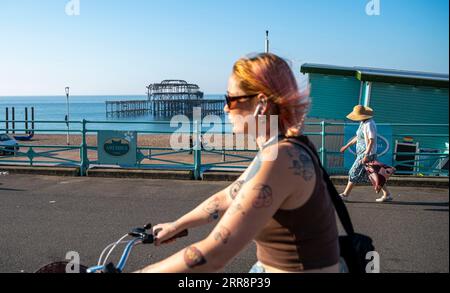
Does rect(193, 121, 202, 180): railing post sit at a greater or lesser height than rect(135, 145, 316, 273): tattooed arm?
lesser

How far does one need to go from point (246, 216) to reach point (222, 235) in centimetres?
11

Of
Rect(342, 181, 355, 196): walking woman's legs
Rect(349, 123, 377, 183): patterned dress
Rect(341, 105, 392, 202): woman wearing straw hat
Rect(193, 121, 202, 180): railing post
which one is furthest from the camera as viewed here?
Rect(193, 121, 202, 180): railing post

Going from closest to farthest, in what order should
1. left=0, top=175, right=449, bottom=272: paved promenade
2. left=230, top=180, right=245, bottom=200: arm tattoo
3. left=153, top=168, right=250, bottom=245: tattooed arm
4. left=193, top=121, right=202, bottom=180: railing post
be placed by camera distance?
left=230, top=180, right=245, bottom=200: arm tattoo
left=153, top=168, right=250, bottom=245: tattooed arm
left=0, top=175, right=449, bottom=272: paved promenade
left=193, top=121, right=202, bottom=180: railing post

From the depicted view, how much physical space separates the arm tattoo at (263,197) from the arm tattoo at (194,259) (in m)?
0.26

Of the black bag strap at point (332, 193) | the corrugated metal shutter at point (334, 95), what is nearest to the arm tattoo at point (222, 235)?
the black bag strap at point (332, 193)

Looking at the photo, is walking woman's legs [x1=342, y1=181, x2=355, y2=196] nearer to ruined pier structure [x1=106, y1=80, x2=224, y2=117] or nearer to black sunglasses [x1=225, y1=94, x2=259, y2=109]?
black sunglasses [x1=225, y1=94, x2=259, y2=109]

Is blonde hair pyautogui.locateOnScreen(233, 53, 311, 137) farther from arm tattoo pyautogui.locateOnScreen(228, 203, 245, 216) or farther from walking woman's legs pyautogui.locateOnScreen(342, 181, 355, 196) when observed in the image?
walking woman's legs pyautogui.locateOnScreen(342, 181, 355, 196)

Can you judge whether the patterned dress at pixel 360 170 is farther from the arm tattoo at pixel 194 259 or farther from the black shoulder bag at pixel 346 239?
the arm tattoo at pixel 194 259

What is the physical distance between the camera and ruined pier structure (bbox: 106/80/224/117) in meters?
91.1

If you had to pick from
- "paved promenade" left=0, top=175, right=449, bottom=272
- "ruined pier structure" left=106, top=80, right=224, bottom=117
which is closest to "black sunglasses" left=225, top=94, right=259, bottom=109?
"paved promenade" left=0, top=175, right=449, bottom=272

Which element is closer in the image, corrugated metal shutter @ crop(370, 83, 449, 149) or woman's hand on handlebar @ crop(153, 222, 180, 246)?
woman's hand on handlebar @ crop(153, 222, 180, 246)

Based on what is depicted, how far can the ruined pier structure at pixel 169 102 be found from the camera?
91.1m

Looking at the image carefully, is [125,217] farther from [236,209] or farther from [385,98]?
[385,98]

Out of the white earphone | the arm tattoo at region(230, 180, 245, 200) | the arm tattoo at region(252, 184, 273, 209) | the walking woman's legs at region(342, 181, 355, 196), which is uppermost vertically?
the white earphone
